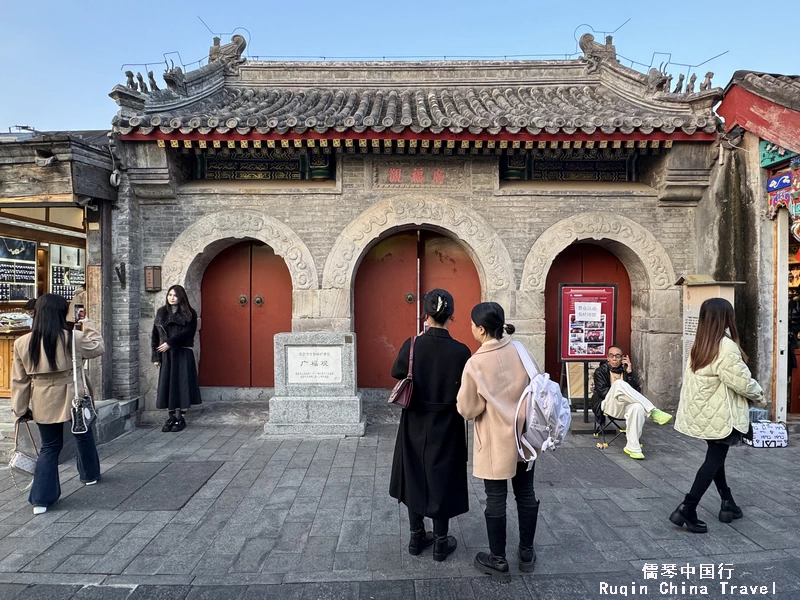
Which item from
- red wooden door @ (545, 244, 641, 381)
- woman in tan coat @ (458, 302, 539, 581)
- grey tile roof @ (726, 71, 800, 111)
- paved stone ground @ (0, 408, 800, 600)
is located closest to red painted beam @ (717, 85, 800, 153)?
grey tile roof @ (726, 71, 800, 111)

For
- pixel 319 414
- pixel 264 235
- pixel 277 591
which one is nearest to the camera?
pixel 277 591

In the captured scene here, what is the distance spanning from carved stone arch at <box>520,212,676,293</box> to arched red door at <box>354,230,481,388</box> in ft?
3.52

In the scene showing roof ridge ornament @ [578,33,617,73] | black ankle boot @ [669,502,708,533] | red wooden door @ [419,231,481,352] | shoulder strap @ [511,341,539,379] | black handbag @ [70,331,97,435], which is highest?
roof ridge ornament @ [578,33,617,73]

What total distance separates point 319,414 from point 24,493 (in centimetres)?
309

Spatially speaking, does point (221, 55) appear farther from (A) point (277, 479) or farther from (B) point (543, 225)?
(A) point (277, 479)

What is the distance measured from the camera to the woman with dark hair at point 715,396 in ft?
11.4

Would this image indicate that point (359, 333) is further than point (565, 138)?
Yes

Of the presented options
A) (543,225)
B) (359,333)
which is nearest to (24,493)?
(359,333)

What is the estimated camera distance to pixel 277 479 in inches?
180

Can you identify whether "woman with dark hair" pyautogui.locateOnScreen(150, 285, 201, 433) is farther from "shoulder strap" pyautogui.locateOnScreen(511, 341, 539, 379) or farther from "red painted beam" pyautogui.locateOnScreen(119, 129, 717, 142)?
"shoulder strap" pyautogui.locateOnScreen(511, 341, 539, 379)

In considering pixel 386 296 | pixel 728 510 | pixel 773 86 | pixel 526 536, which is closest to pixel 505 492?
pixel 526 536

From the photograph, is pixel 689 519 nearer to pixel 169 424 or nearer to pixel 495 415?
pixel 495 415

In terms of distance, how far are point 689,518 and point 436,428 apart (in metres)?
2.35

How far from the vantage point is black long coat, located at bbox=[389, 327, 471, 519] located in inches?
118
